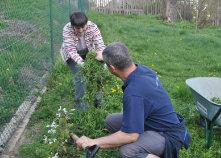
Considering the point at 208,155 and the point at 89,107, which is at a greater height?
the point at 89,107

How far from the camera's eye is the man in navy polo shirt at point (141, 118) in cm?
398

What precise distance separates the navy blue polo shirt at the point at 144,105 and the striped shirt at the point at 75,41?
179 centimetres

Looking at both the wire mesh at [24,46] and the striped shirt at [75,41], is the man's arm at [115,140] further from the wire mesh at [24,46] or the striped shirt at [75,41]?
the striped shirt at [75,41]

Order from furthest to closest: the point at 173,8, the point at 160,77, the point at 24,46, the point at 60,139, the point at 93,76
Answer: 1. the point at 173,8
2. the point at 160,77
3. the point at 24,46
4. the point at 93,76
5. the point at 60,139

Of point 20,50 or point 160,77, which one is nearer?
point 20,50

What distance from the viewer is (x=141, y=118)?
3.96 metres

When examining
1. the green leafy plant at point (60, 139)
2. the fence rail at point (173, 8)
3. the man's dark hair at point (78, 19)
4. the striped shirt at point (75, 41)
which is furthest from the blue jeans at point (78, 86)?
the fence rail at point (173, 8)

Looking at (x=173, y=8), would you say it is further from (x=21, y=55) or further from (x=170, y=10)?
(x=21, y=55)

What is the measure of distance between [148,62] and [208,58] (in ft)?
5.52

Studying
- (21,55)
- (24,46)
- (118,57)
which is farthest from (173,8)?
(118,57)

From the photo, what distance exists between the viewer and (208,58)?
11.3 meters

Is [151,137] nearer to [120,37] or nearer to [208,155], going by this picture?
[208,155]

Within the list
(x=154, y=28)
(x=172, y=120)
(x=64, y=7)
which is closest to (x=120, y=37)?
(x=154, y=28)

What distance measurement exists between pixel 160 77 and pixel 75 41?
3593 millimetres
